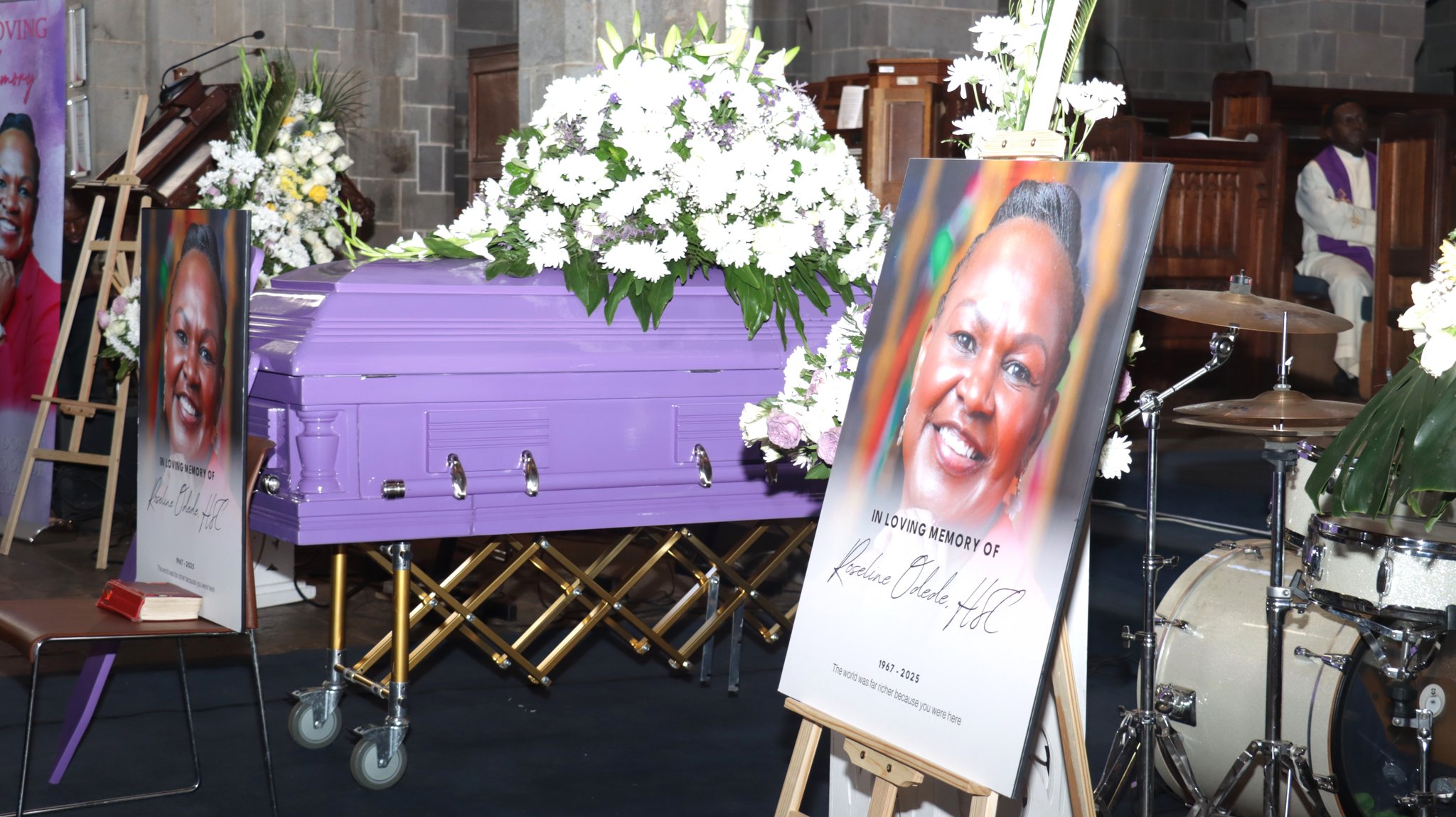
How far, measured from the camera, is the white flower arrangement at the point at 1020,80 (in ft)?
7.11

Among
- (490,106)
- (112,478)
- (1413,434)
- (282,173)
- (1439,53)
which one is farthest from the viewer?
(1439,53)

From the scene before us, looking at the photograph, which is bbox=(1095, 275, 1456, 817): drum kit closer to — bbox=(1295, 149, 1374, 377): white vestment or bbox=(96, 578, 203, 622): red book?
bbox=(96, 578, 203, 622): red book

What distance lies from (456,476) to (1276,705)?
167cm

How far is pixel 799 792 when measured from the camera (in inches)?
86.3

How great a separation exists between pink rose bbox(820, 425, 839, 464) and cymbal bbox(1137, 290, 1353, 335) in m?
0.74

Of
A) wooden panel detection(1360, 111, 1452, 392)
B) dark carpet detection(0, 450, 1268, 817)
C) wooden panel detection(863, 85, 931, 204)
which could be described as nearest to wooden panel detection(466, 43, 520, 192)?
wooden panel detection(863, 85, 931, 204)

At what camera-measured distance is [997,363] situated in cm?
202

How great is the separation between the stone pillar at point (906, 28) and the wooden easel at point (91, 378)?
366cm

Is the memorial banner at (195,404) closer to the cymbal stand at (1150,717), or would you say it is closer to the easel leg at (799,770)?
the easel leg at (799,770)

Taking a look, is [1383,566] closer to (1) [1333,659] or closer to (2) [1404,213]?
(1) [1333,659]

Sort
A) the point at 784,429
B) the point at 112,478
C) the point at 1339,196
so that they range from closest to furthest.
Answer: the point at 784,429 < the point at 112,478 < the point at 1339,196

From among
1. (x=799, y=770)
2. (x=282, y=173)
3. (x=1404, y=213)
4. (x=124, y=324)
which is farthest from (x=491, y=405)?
(x=1404, y=213)

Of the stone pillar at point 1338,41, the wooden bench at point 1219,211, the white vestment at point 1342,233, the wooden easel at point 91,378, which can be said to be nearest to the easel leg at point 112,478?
the wooden easel at point 91,378

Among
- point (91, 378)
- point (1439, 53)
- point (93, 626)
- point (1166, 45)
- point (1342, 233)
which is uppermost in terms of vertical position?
point (1439, 53)
